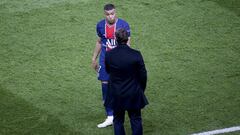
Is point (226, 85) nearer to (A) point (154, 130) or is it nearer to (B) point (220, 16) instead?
(A) point (154, 130)

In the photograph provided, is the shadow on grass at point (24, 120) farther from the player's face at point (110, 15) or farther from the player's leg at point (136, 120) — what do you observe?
the player's face at point (110, 15)

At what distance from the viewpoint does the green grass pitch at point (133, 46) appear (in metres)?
8.75

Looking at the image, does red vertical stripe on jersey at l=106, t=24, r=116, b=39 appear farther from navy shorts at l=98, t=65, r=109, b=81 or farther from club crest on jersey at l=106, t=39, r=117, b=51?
navy shorts at l=98, t=65, r=109, b=81

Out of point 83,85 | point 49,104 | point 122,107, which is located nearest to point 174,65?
point 83,85

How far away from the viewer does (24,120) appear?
8766 millimetres

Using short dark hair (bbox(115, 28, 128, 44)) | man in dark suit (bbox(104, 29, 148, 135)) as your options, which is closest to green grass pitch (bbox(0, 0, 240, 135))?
man in dark suit (bbox(104, 29, 148, 135))

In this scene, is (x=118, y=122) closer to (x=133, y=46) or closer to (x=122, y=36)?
(x=122, y=36)

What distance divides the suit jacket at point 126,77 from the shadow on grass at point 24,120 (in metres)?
1.23

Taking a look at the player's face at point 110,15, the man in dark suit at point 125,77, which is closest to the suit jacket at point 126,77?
the man in dark suit at point 125,77

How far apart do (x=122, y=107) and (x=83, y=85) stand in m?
2.39

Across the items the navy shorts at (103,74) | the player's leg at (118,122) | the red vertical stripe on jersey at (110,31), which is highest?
the red vertical stripe on jersey at (110,31)

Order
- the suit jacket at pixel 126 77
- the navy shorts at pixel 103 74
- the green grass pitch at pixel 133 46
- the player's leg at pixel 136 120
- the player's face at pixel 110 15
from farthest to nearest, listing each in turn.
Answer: the green grass pitch at pixel 133 46 < the navy shorts at pixel 103 74 < the player's face at pixel 110 15 < the player's leg at pixel 136 120 < the suit jacket at pixel 126 77

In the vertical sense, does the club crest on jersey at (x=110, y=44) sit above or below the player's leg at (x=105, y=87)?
above

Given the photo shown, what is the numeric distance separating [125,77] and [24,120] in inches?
81.8
